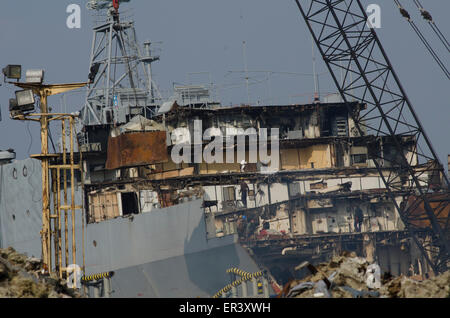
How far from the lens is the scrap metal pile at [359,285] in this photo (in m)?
13.7

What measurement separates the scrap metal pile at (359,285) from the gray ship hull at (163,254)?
25188mm

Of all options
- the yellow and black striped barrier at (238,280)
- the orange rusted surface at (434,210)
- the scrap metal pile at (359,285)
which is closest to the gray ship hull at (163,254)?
the yellow and black striped barrier at (238,280)

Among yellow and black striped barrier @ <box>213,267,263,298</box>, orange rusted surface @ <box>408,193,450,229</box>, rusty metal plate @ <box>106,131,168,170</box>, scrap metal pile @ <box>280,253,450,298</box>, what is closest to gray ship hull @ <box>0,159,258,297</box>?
yellow and black striped barrier @ <box>213,267,263,298</box>

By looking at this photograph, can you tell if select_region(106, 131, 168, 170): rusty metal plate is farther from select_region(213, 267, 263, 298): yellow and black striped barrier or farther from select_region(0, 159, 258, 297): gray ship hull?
select_region(213, 267, 263, 298): yellow and black striped barrier

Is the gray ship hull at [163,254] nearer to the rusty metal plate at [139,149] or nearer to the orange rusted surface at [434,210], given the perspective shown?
the rusty metal plate at [139,149]

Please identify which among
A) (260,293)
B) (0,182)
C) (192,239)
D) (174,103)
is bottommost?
(260,293)

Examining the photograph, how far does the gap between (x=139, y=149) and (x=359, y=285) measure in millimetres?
33010

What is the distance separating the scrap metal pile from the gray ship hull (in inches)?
992

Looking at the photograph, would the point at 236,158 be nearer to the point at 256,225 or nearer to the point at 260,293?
the point at 256,225

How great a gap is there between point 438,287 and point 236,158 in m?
40.1

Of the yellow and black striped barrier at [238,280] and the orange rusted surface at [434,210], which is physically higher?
the orange rusted surface at [434,210]
